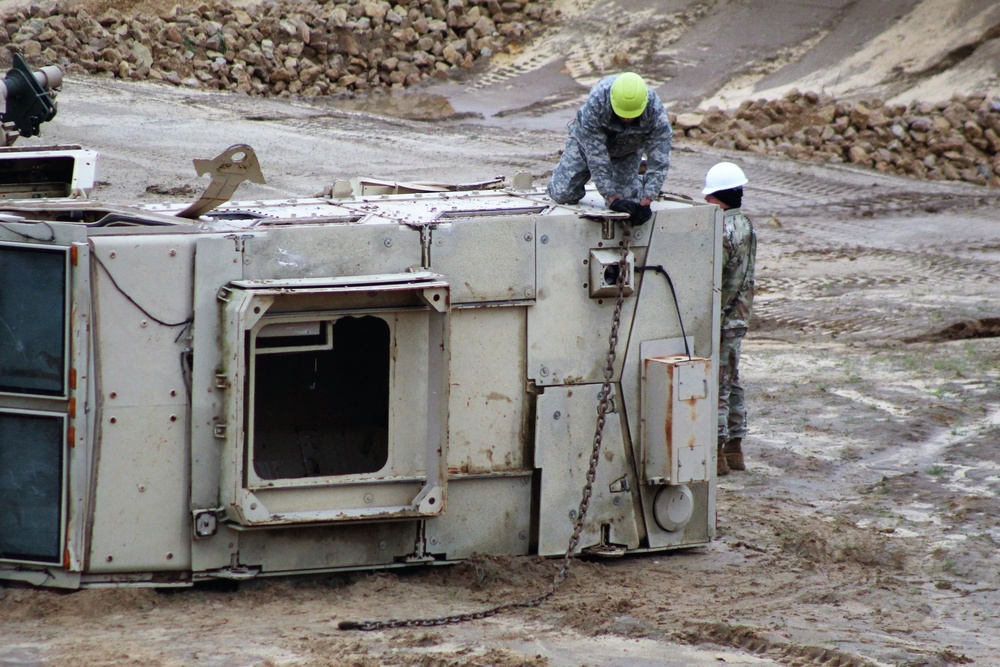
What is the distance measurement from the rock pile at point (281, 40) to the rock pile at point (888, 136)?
532 centimetres

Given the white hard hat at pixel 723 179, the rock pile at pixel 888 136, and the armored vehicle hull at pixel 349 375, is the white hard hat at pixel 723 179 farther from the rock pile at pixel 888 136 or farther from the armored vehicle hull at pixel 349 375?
the rock pile at pixel 888 136

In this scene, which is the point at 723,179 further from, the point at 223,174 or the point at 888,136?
the point at 888,136

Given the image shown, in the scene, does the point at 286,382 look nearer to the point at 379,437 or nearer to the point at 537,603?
the point at 379,437

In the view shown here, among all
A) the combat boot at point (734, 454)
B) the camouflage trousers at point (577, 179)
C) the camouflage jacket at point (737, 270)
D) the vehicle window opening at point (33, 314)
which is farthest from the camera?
the combat boot at point (734, 454)

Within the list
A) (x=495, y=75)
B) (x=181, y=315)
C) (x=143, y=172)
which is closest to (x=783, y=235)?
(x=143, y=172)

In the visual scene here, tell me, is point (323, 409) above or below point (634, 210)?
below

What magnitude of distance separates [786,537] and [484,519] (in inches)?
64.5

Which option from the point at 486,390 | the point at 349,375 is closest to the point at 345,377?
the point at 349,375

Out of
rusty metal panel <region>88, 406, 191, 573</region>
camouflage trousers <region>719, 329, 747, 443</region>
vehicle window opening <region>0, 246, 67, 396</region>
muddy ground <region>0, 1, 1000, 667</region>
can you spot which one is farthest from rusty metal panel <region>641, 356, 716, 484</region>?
vehicle window opening <region>0, 246, 67, 396</region>

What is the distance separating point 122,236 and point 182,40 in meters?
14.8

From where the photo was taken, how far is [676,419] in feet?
18.5

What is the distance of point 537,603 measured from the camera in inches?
207

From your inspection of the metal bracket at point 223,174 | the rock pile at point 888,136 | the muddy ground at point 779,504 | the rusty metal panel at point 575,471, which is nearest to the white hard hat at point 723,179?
the muddy ground at point 779,504

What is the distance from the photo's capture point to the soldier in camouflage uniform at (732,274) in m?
7.14
